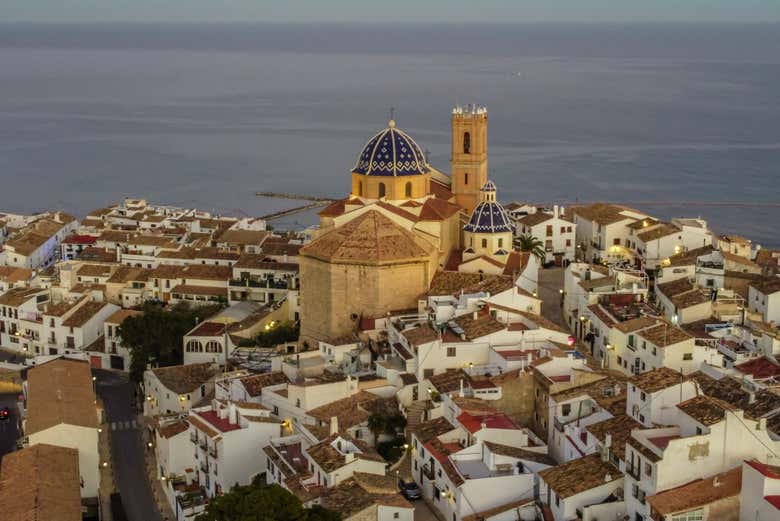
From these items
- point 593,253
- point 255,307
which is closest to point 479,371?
point 255,307

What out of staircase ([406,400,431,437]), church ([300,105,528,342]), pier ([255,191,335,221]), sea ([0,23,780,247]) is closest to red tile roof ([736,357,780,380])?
staircase ([406,400,431,437])

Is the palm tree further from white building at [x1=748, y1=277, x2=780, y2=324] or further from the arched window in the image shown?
the arched window

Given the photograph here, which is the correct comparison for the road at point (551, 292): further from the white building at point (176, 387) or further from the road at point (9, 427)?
the road at point (9, 427)

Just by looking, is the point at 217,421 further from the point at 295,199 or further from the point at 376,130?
the point at 376,130

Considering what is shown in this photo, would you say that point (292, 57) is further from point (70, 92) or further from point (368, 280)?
point (368, 280)

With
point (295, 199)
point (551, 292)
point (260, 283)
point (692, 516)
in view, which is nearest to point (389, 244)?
point (551, 292)

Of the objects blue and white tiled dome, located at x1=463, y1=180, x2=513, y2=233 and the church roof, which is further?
blue and white tiled dome, located at x1=463, y1=180, x2=513, y2=233
